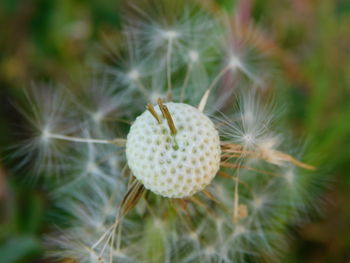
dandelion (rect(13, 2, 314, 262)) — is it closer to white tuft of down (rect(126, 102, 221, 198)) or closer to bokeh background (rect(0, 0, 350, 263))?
white tuft of down (rect(126, 102, 221, 198))

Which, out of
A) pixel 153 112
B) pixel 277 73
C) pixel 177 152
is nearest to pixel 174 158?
pixel 177 152

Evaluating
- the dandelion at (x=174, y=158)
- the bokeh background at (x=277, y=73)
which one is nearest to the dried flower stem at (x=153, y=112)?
the dandelion at (x=174, y=158)

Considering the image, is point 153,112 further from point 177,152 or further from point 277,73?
point 277,73

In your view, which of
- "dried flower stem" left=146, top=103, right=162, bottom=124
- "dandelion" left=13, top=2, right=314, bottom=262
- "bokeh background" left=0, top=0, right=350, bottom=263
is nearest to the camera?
"dried flower stem" left=146, top=103, right=162, bottom=124

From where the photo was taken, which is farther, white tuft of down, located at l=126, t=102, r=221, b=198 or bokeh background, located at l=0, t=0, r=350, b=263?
bokeh background, located at l=0, t=0, r=350, b=263

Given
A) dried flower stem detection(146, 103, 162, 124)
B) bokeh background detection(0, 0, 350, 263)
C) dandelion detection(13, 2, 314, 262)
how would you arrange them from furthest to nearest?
bokeh background detection(0, 0, 350, 263)
dandelion detection(13, 2, 314, 262)
dried flower stem detection(146, 103, 162, 124)

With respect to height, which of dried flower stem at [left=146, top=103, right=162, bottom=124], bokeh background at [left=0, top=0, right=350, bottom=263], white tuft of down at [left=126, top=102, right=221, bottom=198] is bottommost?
white tuft of down at [left=126, top=102, right=221, bottom=198]

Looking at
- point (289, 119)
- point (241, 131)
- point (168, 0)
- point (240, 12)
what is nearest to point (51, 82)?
point (168, 0)

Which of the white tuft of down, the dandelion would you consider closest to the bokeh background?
the dandelion

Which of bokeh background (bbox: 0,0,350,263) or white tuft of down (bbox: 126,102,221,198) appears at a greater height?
bokeh background (bbox: 0,0,350,263)
